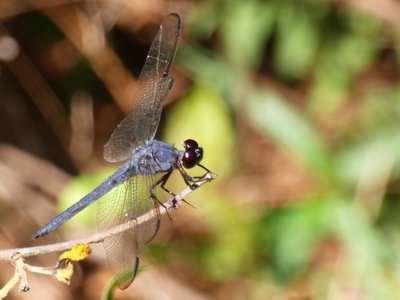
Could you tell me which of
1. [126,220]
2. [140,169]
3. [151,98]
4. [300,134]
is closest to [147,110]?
[151,98]

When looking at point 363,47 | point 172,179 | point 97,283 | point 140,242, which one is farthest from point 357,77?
point 140,242

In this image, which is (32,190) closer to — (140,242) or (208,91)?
(208,91)

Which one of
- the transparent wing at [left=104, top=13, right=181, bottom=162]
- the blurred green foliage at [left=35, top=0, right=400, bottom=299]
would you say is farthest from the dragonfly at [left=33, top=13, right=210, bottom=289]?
the blurred green foliage at [left=35, top=0, right=400, bottom=299]

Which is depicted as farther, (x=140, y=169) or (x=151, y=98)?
(x=151, y=98)

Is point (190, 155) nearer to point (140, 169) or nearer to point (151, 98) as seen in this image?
point (140, 169)

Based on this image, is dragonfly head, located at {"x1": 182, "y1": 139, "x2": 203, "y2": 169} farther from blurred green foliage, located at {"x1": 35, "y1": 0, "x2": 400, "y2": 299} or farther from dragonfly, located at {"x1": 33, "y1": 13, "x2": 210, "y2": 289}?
blurred green foliage, located at {"x1": 35, "y1": 0, "x2": 400, "y2": 299}

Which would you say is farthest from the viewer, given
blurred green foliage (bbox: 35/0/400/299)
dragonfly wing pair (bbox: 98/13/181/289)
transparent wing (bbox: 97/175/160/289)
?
blurred green foliage (bbox: 35/0/400/299)

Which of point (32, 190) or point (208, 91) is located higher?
point (208, 91)
